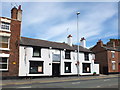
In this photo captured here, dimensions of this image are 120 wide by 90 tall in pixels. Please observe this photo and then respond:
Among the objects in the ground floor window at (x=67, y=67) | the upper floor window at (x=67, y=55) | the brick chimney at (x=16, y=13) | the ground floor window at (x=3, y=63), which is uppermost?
the brick chimney at (x=16, y=13)

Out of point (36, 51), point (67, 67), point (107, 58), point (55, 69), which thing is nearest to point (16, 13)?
point (36, 51)

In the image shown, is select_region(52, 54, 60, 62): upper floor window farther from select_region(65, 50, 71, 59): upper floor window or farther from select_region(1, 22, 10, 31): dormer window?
select_region(1, 22, 10, 31): dormer window

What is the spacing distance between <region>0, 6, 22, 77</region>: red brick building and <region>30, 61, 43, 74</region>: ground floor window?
2385 mm

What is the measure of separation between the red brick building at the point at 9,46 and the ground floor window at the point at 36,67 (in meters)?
2.39

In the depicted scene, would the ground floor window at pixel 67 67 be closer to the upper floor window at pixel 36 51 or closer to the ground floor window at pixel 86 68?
the ground floor window at pixel 86 68

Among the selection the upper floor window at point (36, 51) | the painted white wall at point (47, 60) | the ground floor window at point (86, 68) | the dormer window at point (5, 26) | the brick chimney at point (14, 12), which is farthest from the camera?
the ground floor window at point (86, 68)

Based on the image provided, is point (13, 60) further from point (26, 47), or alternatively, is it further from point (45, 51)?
point (45, 51)


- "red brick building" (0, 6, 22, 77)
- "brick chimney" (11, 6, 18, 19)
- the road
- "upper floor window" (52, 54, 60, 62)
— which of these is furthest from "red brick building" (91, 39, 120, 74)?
"brick chimney" (11, 6, 18, 19)

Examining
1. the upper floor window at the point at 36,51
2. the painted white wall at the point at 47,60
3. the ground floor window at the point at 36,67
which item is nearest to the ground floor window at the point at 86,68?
the painted white wall at the point at 47,60

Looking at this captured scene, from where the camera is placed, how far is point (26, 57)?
786 inches

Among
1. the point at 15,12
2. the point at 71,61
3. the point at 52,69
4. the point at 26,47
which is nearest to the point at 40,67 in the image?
the point at 52,69

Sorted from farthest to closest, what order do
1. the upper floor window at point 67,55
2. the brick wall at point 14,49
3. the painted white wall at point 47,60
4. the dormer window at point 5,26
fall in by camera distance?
the upper floor window at point 67,55 → the painted white wall at point 47,60 → the dormer window at point 5,26 → the brick wall at point 14,49

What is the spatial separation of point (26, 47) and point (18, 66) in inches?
121

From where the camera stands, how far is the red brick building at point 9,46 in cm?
1803
